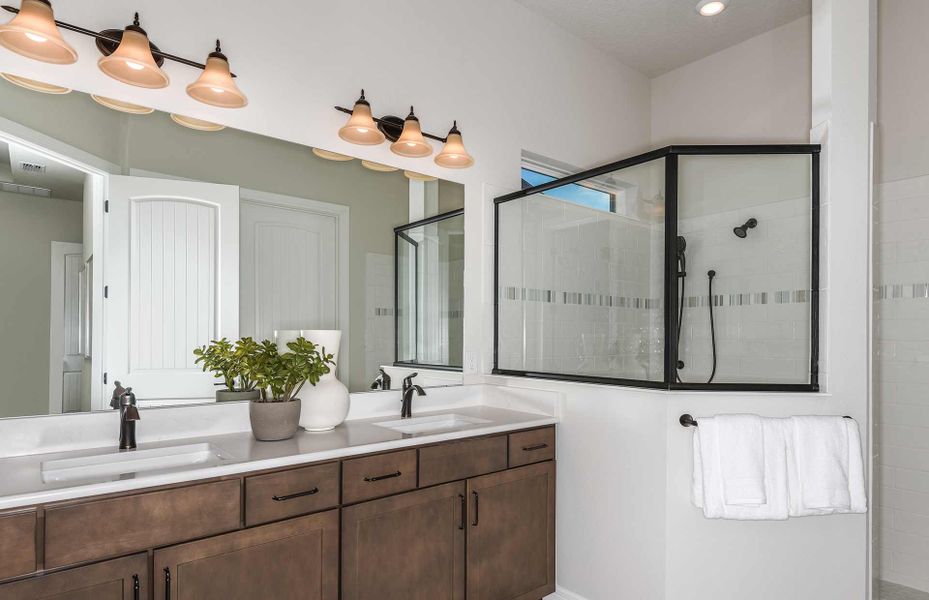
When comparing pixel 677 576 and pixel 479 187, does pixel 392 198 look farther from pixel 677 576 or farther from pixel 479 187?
pixel 677 576

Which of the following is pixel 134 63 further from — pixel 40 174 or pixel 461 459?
pixel 461 459

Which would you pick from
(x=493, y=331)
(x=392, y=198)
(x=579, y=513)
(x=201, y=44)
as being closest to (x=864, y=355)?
(x=579, y=513)

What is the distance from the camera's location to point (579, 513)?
8.30 ft

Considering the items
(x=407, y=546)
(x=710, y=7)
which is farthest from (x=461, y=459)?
(x=710, y=7)

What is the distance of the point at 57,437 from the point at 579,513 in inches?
80.5

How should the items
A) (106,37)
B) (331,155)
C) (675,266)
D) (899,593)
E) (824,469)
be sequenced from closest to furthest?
(106,37)
(824,469)
(675,266)
(331,155)
(899,593)

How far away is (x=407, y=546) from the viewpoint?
2.04 metres

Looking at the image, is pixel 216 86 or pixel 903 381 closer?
pixel 216 86

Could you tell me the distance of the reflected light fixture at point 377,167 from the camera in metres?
2.64

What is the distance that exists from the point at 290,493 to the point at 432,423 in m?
0.95

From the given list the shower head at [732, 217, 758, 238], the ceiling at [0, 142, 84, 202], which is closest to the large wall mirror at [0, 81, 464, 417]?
the ceiling at [0, 142, 84, 202]

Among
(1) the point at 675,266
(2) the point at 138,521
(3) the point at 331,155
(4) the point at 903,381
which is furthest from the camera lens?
(4) the point at 903,381

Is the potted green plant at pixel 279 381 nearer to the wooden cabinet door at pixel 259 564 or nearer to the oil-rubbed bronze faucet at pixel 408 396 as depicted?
the wooden cabinet door at pixel 259 564

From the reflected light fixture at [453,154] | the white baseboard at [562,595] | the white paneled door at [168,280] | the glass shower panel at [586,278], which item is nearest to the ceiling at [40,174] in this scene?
the white paneled door at [168,280]
